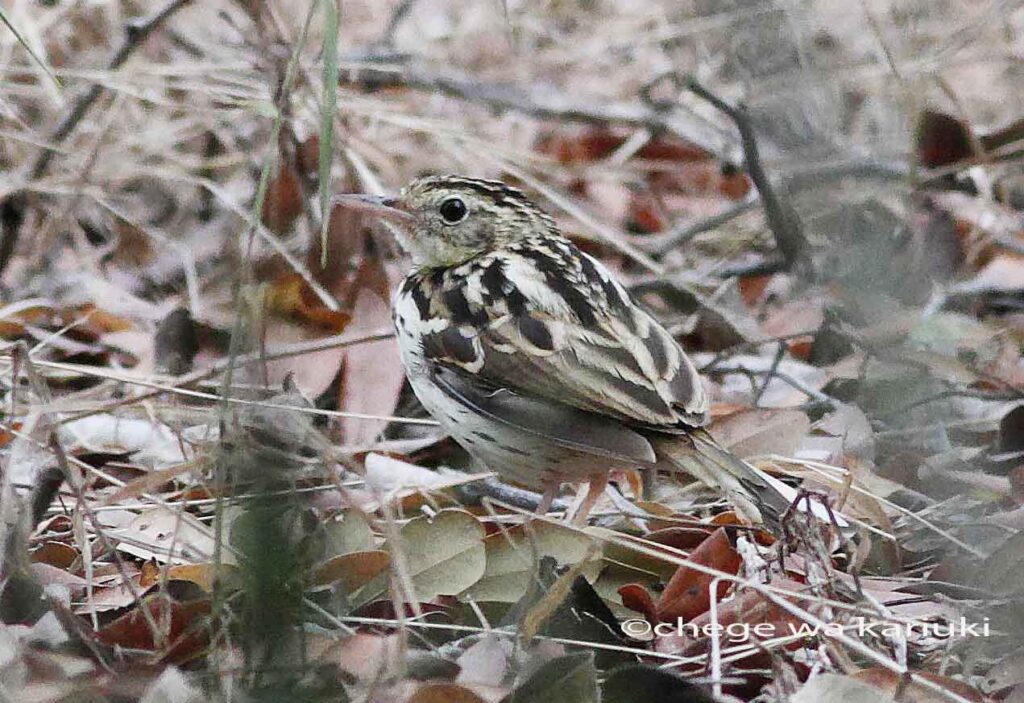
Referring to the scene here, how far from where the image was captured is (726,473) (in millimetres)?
3705

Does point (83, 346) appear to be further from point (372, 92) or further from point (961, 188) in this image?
point (961, 188)

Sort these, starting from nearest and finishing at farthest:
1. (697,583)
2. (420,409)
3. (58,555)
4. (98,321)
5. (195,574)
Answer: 1. (195,574)
2. (697,583)
3. (58,555)
4. (420,409)
5. (98,321)

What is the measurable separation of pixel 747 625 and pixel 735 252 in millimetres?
3274

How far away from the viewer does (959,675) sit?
10.7 ft

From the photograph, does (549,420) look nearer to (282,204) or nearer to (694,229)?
(694,229)

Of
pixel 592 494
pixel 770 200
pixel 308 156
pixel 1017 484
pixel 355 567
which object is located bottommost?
pixel 1017 484

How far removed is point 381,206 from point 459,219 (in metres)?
0.26

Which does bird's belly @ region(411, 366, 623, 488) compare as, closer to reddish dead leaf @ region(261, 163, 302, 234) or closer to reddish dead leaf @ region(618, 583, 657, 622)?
reddish dead leaf @ region(618, 583, 657, 622)

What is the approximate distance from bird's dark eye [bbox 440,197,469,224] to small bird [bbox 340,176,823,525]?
180mm

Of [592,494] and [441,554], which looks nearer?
[441,554]

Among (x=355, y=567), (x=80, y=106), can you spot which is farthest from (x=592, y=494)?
(x=80, y=106)

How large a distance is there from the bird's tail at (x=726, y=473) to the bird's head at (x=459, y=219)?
1.04 meters

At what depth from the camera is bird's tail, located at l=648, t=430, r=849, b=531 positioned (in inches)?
142

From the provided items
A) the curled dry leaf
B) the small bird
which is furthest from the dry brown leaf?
the curled dry leaf
